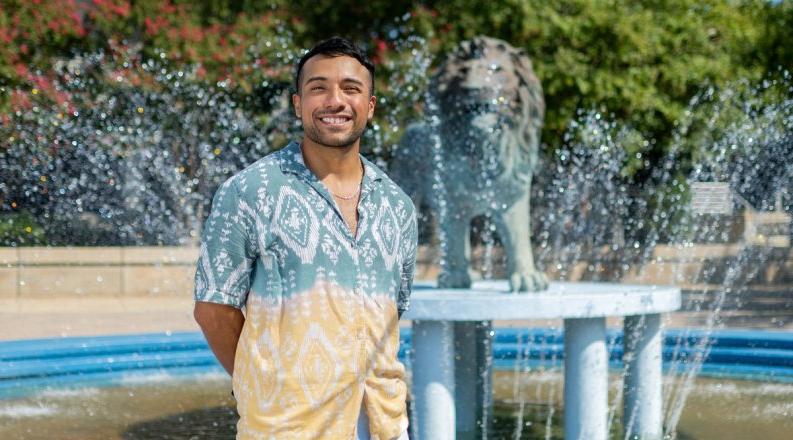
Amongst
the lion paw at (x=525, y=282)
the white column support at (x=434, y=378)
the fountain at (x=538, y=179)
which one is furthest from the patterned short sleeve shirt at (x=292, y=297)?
the fountain at (x=538, y=179)

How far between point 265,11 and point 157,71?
1897 mm

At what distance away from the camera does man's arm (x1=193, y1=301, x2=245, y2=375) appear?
74.8 inches

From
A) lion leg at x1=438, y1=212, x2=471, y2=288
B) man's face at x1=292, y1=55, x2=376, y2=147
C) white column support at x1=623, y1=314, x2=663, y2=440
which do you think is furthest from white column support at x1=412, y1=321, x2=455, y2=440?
man's face at x1=292, y1=55, x2=376, y2=147

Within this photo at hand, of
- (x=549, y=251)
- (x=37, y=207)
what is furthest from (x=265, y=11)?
(x=549, y=251)

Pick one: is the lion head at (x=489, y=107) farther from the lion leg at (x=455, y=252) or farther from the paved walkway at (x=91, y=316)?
the paved walkway at (x=91, y=316)

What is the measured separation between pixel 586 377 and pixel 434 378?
2.39 ft

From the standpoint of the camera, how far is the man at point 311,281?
186 cm

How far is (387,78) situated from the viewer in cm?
1484

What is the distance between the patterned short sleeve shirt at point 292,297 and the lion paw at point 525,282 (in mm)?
3189

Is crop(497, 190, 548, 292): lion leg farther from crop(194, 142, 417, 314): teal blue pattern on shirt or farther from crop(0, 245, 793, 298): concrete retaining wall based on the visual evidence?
crop(0, 245, 793, 298): concrete retaining wall

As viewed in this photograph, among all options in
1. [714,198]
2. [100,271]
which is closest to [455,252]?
[100,271]

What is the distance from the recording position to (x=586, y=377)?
482 centimetres

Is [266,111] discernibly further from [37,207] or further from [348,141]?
[348,141]

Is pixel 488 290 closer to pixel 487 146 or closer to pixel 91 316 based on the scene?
pixel 487 146
